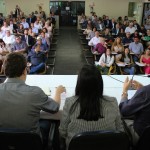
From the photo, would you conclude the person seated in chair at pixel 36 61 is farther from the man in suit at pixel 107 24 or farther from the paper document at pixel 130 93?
the man in suit at pixel 107 24

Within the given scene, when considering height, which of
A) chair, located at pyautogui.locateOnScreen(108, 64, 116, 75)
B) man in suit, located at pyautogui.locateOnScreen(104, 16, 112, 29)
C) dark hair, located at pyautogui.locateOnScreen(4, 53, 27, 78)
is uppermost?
dark hair, located at pyautogui.locateOnScreen(4, 53, 27, 78)

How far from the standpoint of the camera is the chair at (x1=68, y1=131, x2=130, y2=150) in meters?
1.75

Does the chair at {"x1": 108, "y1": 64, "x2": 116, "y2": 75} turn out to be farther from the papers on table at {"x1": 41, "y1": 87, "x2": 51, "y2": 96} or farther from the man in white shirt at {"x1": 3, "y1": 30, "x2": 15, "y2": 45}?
the man in white shirt at {"x1": 3, "y1": 30, "x2": 15, "y2": 45}

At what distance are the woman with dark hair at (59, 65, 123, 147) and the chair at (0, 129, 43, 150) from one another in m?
0.28

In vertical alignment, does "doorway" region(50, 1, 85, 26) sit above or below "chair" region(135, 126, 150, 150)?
above

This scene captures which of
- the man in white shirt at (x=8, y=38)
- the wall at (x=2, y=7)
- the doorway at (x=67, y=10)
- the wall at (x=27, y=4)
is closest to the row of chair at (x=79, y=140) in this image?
the man in white shirt at (x=8, y=38)

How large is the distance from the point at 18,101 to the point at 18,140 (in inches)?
12.3

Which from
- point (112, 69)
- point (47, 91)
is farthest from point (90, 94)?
point (112, 69)

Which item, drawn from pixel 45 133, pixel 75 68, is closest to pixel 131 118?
pixel 45 133

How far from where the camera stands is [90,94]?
6.06 feet

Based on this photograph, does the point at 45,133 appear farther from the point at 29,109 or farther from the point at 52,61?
the point at 52,61

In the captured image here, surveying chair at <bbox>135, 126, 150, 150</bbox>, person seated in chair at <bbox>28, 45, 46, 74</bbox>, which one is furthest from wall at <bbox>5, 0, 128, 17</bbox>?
chair at <bbox>135, 126, 150, 150</bbox>

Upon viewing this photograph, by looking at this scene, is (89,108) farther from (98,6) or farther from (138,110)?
(98,6)

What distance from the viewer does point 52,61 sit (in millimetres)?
7977
